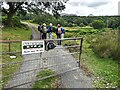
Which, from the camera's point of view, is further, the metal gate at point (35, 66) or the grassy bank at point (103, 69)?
the grassy bank at point (103, 69)

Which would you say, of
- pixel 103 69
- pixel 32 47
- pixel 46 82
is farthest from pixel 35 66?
pixel 103 69

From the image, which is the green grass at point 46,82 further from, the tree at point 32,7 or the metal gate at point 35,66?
the tree at point 32,7

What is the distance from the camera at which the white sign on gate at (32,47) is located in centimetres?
583

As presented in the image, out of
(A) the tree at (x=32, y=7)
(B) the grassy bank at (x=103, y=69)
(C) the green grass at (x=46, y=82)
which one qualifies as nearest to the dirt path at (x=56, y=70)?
(C) the green grass at (x=46, y=82)

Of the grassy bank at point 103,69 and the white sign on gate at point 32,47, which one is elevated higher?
the white sign on gate at point 32,47

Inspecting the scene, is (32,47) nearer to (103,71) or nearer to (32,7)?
(103,71)

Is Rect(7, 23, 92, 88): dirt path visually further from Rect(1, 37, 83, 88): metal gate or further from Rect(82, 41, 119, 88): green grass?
Rect(82, 41, 119, 88): green grass

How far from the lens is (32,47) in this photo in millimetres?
5984

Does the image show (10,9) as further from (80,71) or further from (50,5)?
(80,71)

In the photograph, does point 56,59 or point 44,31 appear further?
point 44,31

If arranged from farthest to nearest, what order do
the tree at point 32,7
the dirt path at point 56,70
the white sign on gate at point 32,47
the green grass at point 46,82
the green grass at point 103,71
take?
1. the tree at point 32,7
2. the green grass at point 103,71
3. the dirt path at point 56,70
4. the green grass at point 46,82
5. the white sign on gate at point 32,47

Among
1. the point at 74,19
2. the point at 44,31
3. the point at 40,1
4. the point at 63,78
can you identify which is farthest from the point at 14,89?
the point at 74,19

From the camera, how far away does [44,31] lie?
53.0ft

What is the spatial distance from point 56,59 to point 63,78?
96 cm
